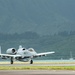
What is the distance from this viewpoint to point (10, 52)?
5002 inches

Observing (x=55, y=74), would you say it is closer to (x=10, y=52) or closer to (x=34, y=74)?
(x=34, y=74)

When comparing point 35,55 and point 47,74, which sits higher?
point 35,55

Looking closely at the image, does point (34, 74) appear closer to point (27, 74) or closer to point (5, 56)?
point (27, 74)

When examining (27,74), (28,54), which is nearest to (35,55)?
(28,54)

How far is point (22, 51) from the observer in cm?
12412

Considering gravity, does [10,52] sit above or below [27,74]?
above

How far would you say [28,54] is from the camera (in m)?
122

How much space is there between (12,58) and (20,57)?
4049 mm

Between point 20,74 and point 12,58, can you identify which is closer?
point 20,74

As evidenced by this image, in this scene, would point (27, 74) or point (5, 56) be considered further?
point (5, 56)

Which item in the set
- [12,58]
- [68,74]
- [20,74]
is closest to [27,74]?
[20,74]

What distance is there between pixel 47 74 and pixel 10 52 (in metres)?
78.4

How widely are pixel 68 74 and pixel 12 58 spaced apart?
72.1 m

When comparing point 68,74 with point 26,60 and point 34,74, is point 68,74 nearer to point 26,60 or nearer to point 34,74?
point 34,74
